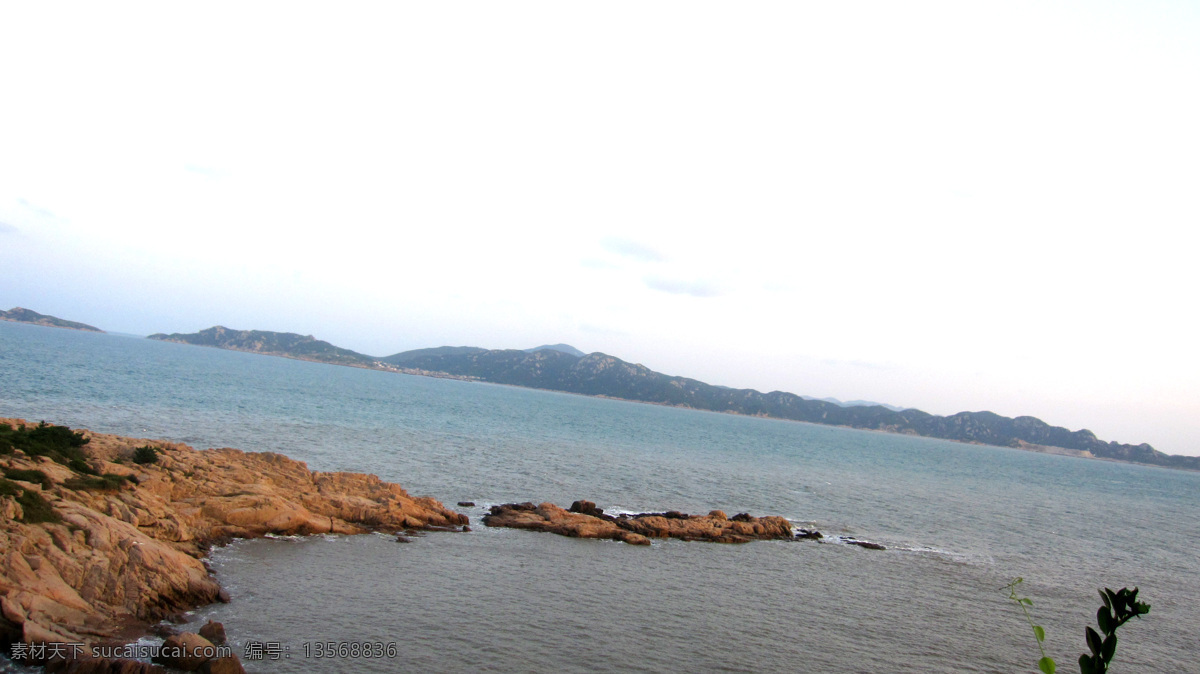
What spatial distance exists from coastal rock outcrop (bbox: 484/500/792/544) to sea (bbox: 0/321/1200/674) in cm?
120

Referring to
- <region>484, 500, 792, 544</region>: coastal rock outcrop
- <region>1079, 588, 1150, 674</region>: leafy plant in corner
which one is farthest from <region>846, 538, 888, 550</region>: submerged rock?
<region>1079, 588, 1150, 674</region>: leafy plant in corner

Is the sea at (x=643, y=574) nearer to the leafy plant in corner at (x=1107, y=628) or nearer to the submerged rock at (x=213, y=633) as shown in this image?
the submerged rock at (x=213, y=633)

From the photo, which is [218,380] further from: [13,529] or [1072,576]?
[1072,576]

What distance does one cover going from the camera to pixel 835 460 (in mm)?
104562

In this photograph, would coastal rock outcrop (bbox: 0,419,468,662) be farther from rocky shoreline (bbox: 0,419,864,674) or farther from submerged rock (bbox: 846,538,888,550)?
submerged rock (bbox: 846,538,888,550)

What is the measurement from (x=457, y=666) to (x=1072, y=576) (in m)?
39.1

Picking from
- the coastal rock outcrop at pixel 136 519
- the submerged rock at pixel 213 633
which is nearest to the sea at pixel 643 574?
the submerged rock at pixel 213 633

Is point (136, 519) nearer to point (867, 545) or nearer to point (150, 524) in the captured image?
point (150, 524)

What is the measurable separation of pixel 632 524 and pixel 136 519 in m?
23.7

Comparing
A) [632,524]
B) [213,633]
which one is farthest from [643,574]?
[213,633]

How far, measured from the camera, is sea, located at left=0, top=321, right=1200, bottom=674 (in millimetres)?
20828

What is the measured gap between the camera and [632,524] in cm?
3772

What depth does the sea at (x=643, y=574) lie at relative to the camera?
68.3 ft

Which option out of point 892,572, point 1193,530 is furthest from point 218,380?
point 1193,530
